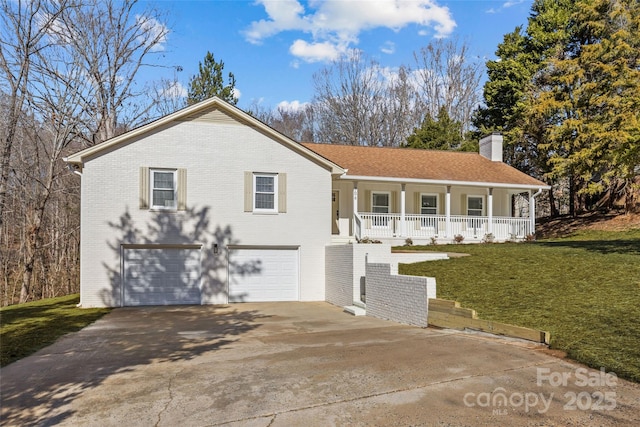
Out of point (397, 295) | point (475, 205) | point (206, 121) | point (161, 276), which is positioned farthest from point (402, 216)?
point (161, 276)

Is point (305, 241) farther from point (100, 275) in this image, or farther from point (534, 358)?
point (534, 358)

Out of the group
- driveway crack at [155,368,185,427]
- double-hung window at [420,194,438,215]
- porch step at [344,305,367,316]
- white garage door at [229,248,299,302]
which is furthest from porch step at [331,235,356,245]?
driveway crack at [155,368,185,427]

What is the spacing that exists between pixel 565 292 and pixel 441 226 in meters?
10.8

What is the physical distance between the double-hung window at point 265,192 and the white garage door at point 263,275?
150cm

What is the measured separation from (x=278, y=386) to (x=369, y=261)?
8.09 m

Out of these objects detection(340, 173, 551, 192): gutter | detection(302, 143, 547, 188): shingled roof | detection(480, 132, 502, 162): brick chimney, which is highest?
detection(480, 132, 502, 162): brick chimney

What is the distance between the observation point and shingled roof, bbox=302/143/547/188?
2002 centimetres

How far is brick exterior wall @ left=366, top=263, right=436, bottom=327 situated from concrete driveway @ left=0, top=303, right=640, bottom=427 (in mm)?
948

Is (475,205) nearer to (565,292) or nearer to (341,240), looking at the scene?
(341,240)

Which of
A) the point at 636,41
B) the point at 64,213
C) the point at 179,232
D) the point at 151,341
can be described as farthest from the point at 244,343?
the point at 636,41

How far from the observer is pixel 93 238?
14.4 meters

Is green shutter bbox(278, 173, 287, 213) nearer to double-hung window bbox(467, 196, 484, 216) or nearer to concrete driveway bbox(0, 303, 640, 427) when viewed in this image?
concrete driveway bbox(0, 303, 640, 427)

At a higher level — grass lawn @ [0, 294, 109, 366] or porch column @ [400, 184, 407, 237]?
porch column @ [400, 184, 407, 237]

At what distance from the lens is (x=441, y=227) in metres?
20.7
